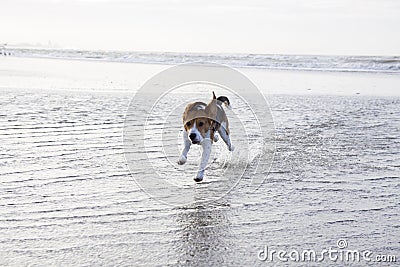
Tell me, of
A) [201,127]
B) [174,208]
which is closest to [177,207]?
[174,208]

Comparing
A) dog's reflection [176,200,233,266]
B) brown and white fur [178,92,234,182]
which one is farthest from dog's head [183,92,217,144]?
dog's reflection [176,200,233,266]

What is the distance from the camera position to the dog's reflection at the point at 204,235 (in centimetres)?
376

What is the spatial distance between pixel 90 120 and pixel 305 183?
5.10 m

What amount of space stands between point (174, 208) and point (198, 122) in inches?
44.4

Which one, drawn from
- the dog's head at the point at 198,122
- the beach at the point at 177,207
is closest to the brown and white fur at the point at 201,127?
the dog's head at the point at 198,122

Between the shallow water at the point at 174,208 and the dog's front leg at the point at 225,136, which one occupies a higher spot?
the dog's front leg at the point at 225,136

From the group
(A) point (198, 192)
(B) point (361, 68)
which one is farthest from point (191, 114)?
(B) point (361, 68)

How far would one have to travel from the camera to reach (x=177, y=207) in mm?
4961

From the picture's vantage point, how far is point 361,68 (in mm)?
31672

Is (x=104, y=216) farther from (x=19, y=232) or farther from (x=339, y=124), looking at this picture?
(x=339, y=124)

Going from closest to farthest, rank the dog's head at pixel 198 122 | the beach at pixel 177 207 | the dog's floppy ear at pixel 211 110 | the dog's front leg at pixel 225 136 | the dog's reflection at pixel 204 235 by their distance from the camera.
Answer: the dog's reflection at pixel 204 235, the beach at pixel 177 207, the dog's head at pixel 198 122, the dog's floppy ear at pixel 211 110, the dog's front leg at pixel 225 136

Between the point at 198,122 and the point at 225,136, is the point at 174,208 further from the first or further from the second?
the point at 225,136

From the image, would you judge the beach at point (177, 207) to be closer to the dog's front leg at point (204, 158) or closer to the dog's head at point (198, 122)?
the dog's front leg at point (204, 158)

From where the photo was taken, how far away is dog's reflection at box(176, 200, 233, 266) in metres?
3.76
